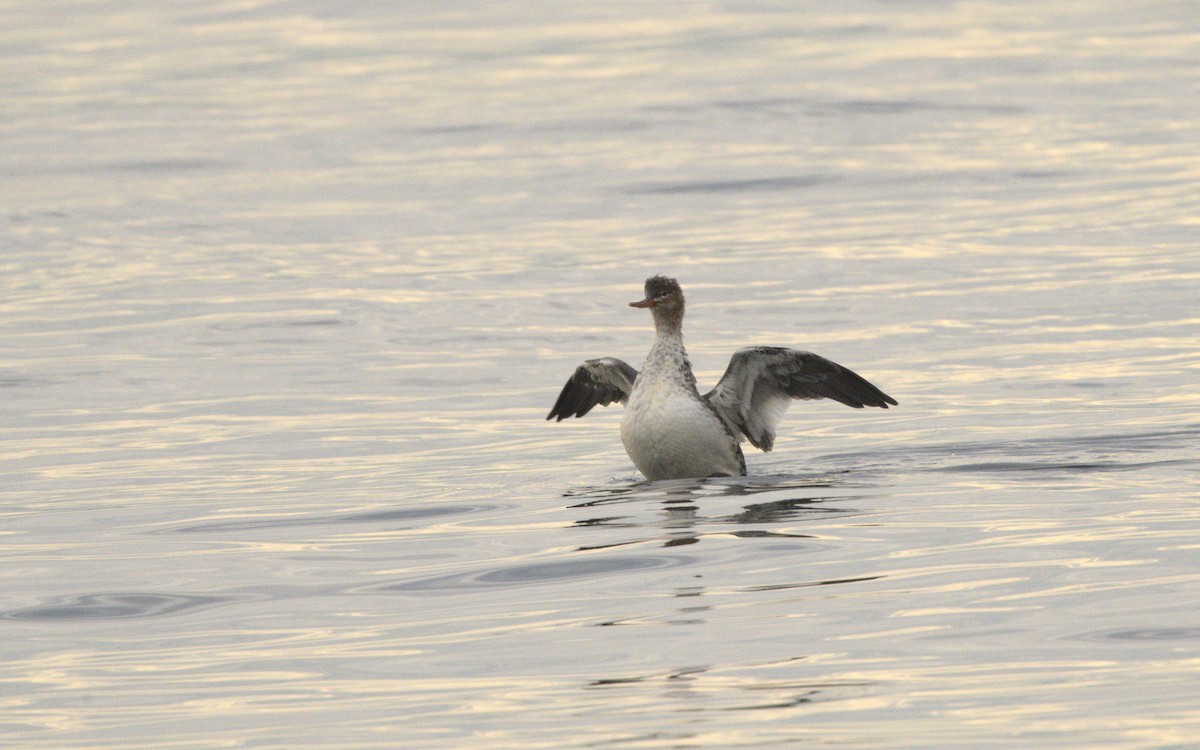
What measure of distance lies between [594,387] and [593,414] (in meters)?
2.53

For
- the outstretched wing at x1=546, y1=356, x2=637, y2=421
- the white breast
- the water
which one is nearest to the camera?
the water

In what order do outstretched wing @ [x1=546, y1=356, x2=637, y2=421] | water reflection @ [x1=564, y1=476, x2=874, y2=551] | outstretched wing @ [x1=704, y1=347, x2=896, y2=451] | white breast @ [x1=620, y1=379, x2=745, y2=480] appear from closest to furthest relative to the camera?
water reflection @ [x1=564, y1=476, x2=874, y2=551] → white breast @ [x1=620, y1=379, x2=745, y2=480] → outstretched wing @ [x1=704, y1=347, x2=896, y2=451] → outstretched wing @ [x1=546, y1=356, x2=637, y2=421]

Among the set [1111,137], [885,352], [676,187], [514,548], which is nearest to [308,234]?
[676,187]

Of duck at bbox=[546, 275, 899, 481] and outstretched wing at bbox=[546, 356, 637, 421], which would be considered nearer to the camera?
duck at bbox=[546, 275, 899, 481]

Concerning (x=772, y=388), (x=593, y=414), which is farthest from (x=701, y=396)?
(x=593, y=414)

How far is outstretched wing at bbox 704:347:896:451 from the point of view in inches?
558

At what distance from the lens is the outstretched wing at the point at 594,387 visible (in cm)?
1496

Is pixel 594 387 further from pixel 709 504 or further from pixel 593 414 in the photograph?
pixel 709 504

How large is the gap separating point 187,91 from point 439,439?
1054 inches

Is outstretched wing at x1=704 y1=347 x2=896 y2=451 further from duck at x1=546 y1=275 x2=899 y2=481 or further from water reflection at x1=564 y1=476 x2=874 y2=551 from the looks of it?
water reflection at x1=564 y1=476 x2=874 y2=551

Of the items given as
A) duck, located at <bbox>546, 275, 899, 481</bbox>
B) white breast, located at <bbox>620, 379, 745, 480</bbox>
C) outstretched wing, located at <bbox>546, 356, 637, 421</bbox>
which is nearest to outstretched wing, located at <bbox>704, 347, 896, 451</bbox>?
duck, located at <bbox>546, 275, 899, 481</bbox>

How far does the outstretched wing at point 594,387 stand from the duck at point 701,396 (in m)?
0.01

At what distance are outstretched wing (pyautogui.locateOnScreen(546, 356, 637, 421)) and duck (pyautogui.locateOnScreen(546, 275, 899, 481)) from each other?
0.01 m

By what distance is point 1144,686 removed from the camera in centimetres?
793
